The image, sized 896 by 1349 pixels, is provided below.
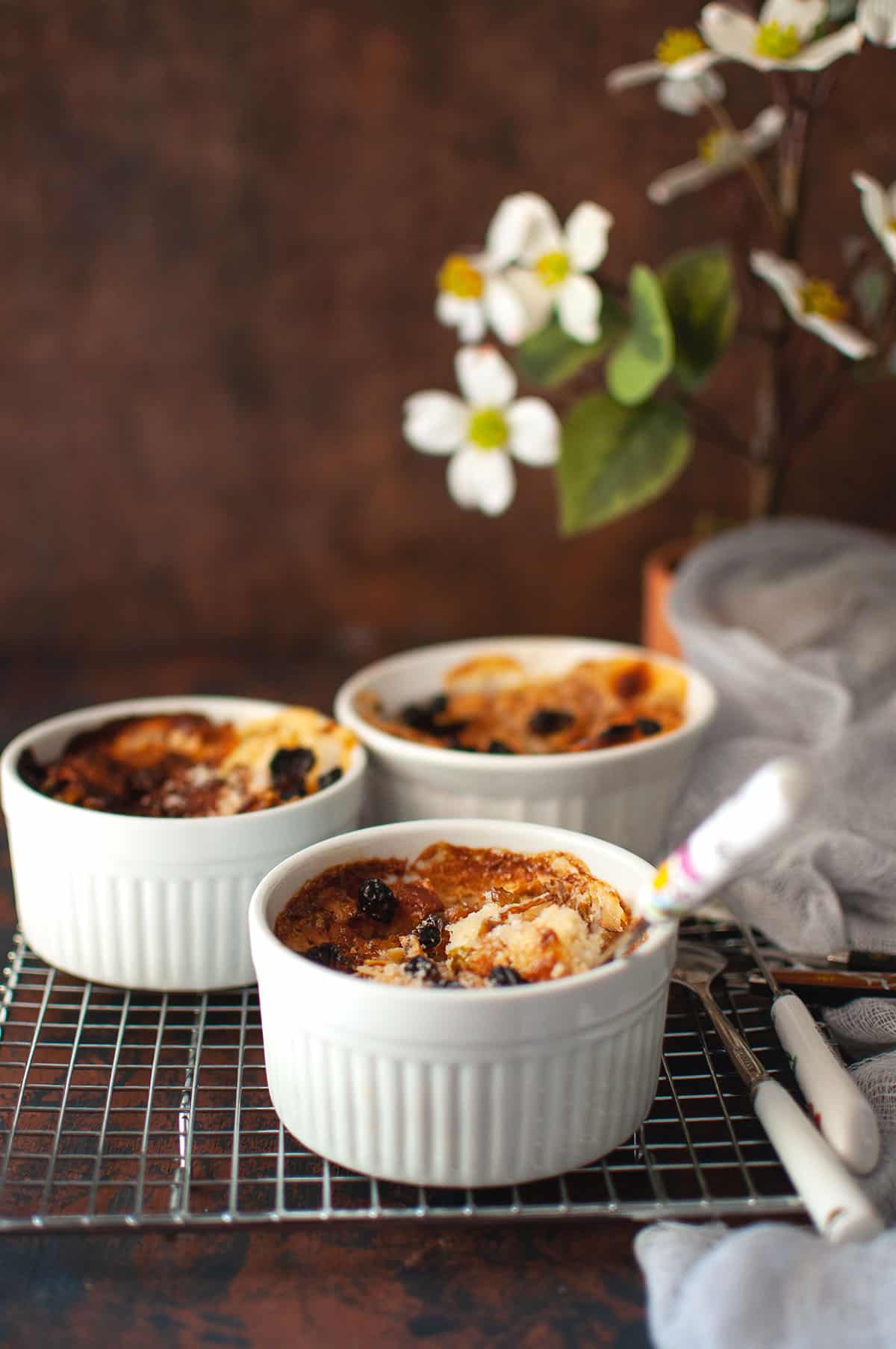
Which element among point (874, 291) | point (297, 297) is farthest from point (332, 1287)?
point (297, 297)

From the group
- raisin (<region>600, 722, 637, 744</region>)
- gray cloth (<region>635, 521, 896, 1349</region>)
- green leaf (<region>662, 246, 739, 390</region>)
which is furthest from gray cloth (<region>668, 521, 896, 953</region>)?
green leaf (<region>662, 246, 739, 390</region>)

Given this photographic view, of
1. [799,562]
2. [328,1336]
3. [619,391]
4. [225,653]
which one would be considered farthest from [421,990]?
[225,653]

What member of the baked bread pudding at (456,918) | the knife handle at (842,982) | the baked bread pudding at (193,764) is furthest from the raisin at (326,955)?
the knife handle at (842,982)

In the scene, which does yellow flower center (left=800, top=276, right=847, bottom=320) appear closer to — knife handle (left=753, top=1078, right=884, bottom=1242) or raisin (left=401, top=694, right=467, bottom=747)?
raisin (left=401, top=694, right=467, bottom=747)

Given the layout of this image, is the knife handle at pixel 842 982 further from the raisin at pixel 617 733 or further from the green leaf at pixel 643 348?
the green leaf at pixel 643 348

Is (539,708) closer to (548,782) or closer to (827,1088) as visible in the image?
(548,782)

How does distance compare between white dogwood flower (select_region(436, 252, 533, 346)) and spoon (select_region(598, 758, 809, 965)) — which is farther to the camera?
white dogwood flower (select_region(436, 252, 533, 346))
